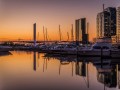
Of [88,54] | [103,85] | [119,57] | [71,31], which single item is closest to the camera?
[103,85]

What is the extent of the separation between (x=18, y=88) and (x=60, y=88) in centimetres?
260

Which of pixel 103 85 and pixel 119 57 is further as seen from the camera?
pixel 119 57

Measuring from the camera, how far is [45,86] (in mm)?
21250

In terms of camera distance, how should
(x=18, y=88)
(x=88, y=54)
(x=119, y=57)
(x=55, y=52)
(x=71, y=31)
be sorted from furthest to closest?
(x=71, y=31)
(x=55, y=52)
(x=88, y=54)
(x=119, y=57)
(x=18, y=88)

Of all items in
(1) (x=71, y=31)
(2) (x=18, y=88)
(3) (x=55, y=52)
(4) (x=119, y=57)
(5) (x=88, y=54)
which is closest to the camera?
(2) (x=18, y=88)

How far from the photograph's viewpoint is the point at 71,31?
8500cm

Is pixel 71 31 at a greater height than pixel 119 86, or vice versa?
pixel 71 31

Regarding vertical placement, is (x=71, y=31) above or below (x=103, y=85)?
above

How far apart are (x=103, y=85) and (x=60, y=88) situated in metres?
3.15

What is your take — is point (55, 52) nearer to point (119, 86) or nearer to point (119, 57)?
point (119, 57)

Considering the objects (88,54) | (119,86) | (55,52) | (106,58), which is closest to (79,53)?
(88,54)

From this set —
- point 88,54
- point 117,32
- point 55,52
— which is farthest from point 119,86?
point 117,32

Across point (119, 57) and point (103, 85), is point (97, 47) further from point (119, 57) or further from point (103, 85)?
point (103, 85)

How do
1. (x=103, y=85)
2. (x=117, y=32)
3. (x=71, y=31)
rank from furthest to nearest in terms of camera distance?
1. (x=117, y=32)
2. (x=71, y=31)
3. (x=103, y=85)
